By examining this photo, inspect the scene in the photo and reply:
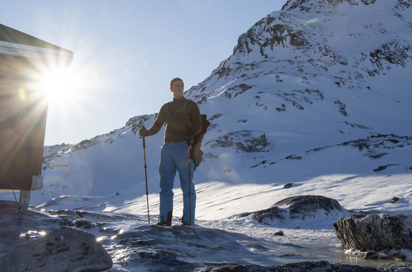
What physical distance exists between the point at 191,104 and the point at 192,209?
1771mm

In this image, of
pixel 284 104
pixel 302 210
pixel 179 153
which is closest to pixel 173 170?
pixel 179 153

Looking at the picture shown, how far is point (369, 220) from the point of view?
3822 millimetres

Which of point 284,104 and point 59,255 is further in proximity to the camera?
point 284,104

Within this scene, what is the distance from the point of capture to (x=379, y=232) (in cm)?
369

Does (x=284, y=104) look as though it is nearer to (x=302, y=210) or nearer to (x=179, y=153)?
(x=302, y=210)

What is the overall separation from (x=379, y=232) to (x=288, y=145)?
97.5 ft

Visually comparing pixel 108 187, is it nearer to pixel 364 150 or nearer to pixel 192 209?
pixel 364 150

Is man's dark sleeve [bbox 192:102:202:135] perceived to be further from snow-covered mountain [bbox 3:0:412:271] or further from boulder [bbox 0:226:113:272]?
boulder [bbox 0:226:113:272]

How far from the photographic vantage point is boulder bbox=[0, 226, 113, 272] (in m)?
2.60

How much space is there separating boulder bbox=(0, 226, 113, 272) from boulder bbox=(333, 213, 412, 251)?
2.85 meters

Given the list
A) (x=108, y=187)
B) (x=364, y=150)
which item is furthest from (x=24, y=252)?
(x=108, y=187)

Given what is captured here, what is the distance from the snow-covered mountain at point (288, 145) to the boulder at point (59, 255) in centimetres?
53

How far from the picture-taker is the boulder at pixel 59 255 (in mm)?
2598

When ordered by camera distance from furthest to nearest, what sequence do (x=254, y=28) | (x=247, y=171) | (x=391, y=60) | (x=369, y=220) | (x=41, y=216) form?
(x=254, y=28) → (x=391, y=60) → (x=247, y=171) → (x=41, y=216) → (x=369, y=220)
